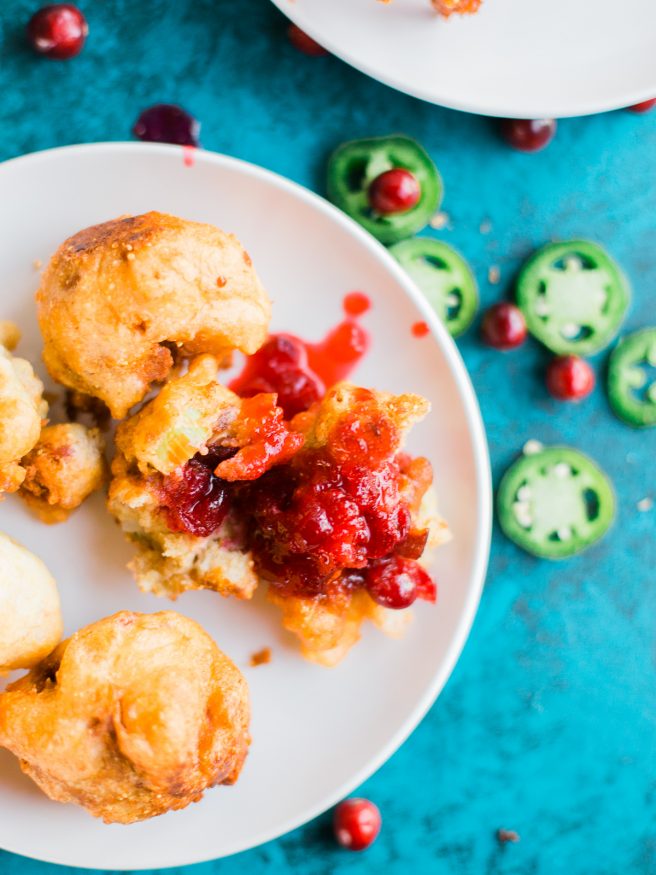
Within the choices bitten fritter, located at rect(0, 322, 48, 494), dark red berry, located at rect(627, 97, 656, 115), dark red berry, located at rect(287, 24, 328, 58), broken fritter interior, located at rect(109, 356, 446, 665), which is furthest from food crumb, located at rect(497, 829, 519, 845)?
dark red berry, located at rect(287, 24, 328, 58)

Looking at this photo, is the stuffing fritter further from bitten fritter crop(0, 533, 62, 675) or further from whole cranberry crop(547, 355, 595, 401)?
whole cranberry crop(547, 355, 595, 401)

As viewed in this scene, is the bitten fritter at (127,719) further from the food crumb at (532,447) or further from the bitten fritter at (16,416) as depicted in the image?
the food crumb at (532,447)

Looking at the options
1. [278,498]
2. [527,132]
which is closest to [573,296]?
[527,132]

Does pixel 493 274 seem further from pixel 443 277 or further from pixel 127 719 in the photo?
pixel 127 719

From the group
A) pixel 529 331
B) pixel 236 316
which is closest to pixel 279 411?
pixel 236 316

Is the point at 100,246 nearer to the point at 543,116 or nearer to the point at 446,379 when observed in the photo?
the point at 446,379

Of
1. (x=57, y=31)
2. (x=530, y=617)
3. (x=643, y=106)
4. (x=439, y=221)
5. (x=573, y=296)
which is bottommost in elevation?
(x=530, y=617)

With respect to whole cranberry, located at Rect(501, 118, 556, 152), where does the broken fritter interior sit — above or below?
below

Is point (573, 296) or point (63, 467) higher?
point (63, 467)
